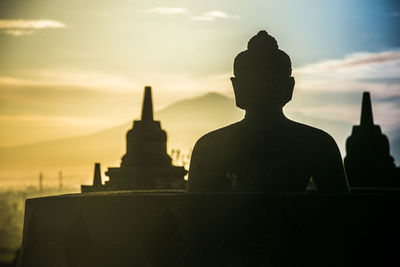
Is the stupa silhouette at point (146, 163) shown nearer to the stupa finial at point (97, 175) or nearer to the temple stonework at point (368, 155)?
the stupa finial at point (97, 175)

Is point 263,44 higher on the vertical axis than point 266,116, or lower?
higher

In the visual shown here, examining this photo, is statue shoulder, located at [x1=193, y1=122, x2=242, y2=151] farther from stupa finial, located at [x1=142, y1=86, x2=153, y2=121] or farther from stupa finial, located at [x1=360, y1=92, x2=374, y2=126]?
stupa finial, located at [x1=360, y1=92, x2=374, y2=126]

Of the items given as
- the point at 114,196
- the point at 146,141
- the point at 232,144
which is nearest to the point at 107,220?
the point at 114,196

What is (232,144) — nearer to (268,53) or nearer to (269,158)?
(269,158)

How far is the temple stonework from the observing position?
2392cm

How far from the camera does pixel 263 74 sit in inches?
250

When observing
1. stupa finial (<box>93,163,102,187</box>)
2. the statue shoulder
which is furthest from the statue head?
stupa finial (<box>93,163,102,187</box>)

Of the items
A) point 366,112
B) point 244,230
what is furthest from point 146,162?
point 244,230

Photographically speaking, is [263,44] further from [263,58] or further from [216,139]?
[216,139]

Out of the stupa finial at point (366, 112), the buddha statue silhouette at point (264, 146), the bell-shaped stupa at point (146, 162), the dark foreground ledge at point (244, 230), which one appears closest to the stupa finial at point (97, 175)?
the bell-shaped stupa at point (146, 162)

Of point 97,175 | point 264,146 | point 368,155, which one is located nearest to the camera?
point 264,146

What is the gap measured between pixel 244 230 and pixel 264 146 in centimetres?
128

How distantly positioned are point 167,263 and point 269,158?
146cm

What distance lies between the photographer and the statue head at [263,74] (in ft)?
20.9
